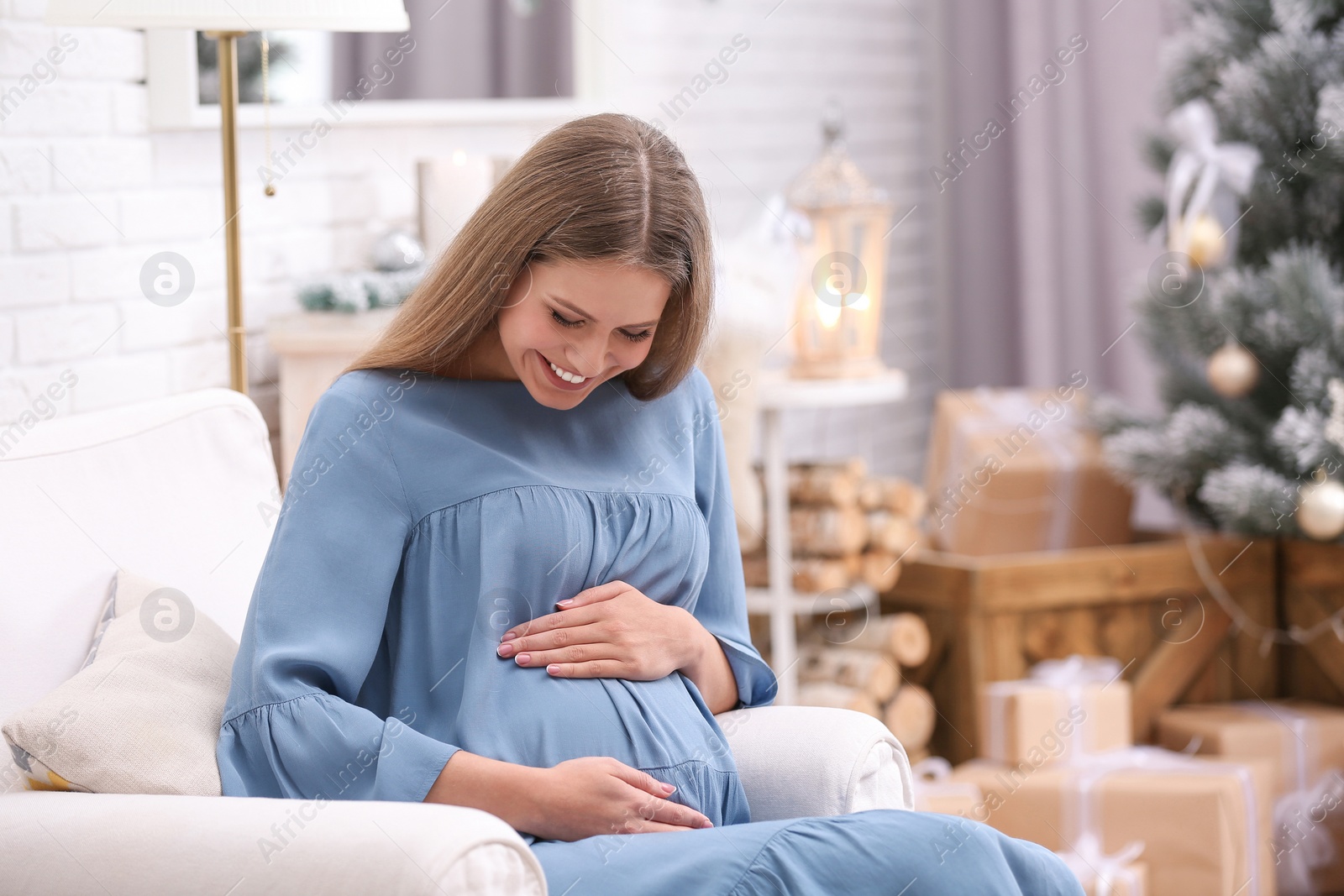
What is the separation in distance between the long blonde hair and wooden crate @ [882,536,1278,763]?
55.3 inches

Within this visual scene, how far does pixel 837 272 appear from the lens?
2.56 m

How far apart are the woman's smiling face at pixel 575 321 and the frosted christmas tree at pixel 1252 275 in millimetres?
1475

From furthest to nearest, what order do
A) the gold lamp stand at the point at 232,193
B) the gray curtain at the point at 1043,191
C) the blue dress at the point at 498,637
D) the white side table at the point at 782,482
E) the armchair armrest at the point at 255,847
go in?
the gray curtain at the point at 1043,191 < the white side table at the point at 782,482 < the gold lamp stand at the point at 232,193 < the blue dress at the point at 498,637 < the armchair armrest at the point at 255,847

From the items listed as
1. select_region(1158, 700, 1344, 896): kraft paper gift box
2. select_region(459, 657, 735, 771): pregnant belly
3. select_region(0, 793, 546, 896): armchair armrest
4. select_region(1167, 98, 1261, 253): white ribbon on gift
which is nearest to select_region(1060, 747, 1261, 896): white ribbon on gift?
select_region(1158, 700, 1344, 896): kraft paper gift box

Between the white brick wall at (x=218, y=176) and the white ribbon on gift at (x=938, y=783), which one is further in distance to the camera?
the white ribbon on gift at (x=938, y=783)

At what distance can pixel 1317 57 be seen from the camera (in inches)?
92.0

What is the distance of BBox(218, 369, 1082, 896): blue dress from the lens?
1.15 metres

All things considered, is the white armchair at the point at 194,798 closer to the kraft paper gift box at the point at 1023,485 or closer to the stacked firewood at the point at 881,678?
the stacked firewood at the point at 881,678

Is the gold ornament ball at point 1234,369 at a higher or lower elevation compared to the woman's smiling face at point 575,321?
lower

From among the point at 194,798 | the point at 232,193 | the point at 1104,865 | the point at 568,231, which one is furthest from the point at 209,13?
the point at 1104,865

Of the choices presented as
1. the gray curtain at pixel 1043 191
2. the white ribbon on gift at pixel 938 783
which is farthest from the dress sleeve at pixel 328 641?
the gray curtain at pixel 1043 191

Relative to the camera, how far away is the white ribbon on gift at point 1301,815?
2422 millimetres

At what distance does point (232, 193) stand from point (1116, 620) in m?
1.80

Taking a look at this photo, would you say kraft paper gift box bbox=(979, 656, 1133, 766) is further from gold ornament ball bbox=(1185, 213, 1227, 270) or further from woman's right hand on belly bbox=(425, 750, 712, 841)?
woman's right hand on belly bbox=(425, 750, 712, 841)
